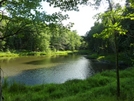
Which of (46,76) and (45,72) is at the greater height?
(45,72)

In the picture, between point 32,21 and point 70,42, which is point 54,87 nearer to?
point 32,21

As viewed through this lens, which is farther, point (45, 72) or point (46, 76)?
point (45, 72)

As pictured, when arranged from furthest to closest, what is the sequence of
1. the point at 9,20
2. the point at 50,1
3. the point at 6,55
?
the point at 6,55 < the point at 9,20 < the point at 50,1

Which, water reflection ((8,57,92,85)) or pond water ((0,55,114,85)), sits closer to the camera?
water reflection ((8,57,92,85))

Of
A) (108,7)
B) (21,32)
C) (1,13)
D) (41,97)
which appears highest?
(108,7)

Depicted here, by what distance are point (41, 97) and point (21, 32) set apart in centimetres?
725

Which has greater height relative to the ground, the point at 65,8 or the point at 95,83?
the point at 65,8

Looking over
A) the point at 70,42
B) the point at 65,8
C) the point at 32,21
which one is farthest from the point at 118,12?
the point at 70,42

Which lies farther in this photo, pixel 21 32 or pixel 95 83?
pixel 95 83

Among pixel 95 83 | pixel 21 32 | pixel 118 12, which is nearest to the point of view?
pixel 21 32

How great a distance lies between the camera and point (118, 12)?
8578mm

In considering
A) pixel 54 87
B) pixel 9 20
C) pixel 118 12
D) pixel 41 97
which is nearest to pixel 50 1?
pixel 9 20

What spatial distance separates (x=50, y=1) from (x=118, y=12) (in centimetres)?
406

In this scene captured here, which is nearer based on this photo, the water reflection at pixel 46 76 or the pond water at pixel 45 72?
the water reflection at pixel 46 76
